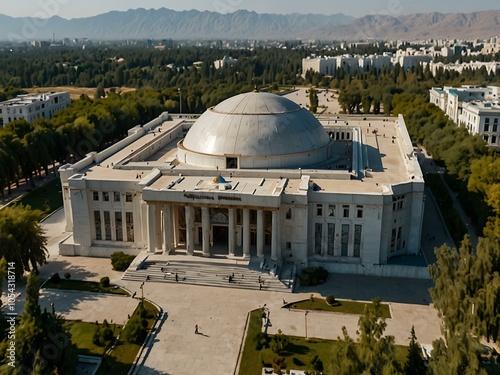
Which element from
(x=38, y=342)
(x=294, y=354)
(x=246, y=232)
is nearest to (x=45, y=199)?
(x=246, y=232)

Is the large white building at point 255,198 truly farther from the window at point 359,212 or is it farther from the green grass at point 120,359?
the green grass at point 120,359

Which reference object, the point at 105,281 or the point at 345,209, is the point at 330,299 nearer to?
the point at 345,209

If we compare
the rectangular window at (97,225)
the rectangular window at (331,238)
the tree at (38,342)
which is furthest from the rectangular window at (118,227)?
the tree at (38,342)

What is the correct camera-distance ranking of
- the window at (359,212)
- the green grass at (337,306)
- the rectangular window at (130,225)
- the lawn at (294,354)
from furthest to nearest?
the rectangular window at (130,225)
the window at (359,212)
the green grass at (337,306)
the lawn at (294,354)

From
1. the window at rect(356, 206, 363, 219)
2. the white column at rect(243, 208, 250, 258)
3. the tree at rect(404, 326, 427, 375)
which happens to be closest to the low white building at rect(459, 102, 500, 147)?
the window at rect(356, 206, 363, 219)

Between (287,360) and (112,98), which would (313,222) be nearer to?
(287,360)
